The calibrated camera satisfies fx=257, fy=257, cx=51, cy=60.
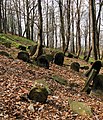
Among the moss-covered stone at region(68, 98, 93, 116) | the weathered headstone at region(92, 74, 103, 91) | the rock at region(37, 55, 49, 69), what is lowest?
the moss-covered stone at region(68, 98, 93, 116)

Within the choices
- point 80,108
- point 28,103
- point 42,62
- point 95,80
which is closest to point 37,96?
point 28,103

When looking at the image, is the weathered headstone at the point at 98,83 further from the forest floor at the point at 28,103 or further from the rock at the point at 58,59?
the rock at the point at 58,59

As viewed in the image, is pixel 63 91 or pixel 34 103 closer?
pixel 34 103

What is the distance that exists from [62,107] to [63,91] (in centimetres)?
210

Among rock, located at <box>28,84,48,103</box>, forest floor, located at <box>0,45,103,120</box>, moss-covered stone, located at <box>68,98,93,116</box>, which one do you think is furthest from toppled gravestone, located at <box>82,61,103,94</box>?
rock, located at <box>28,84,48,103</box>

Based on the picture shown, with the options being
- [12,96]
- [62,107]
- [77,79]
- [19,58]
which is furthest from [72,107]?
[19,58]

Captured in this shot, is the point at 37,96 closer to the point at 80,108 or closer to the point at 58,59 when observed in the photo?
the point at 80,108

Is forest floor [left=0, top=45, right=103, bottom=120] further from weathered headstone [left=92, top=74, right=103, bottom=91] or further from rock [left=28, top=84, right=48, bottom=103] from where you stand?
weathered headstone [left=92, top=74, right=103, bottom=91]

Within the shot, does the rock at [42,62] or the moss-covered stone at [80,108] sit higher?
the rock at [42,62]

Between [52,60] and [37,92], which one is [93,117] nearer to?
[37,92]

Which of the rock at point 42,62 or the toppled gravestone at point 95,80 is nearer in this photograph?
the toppled gravestone at point 95,80

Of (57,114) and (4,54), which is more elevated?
(4,54)

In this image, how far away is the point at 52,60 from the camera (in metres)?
17.4

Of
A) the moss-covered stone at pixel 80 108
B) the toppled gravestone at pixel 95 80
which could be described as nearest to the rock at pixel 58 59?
the toppled gravestone at pixel 95 80
